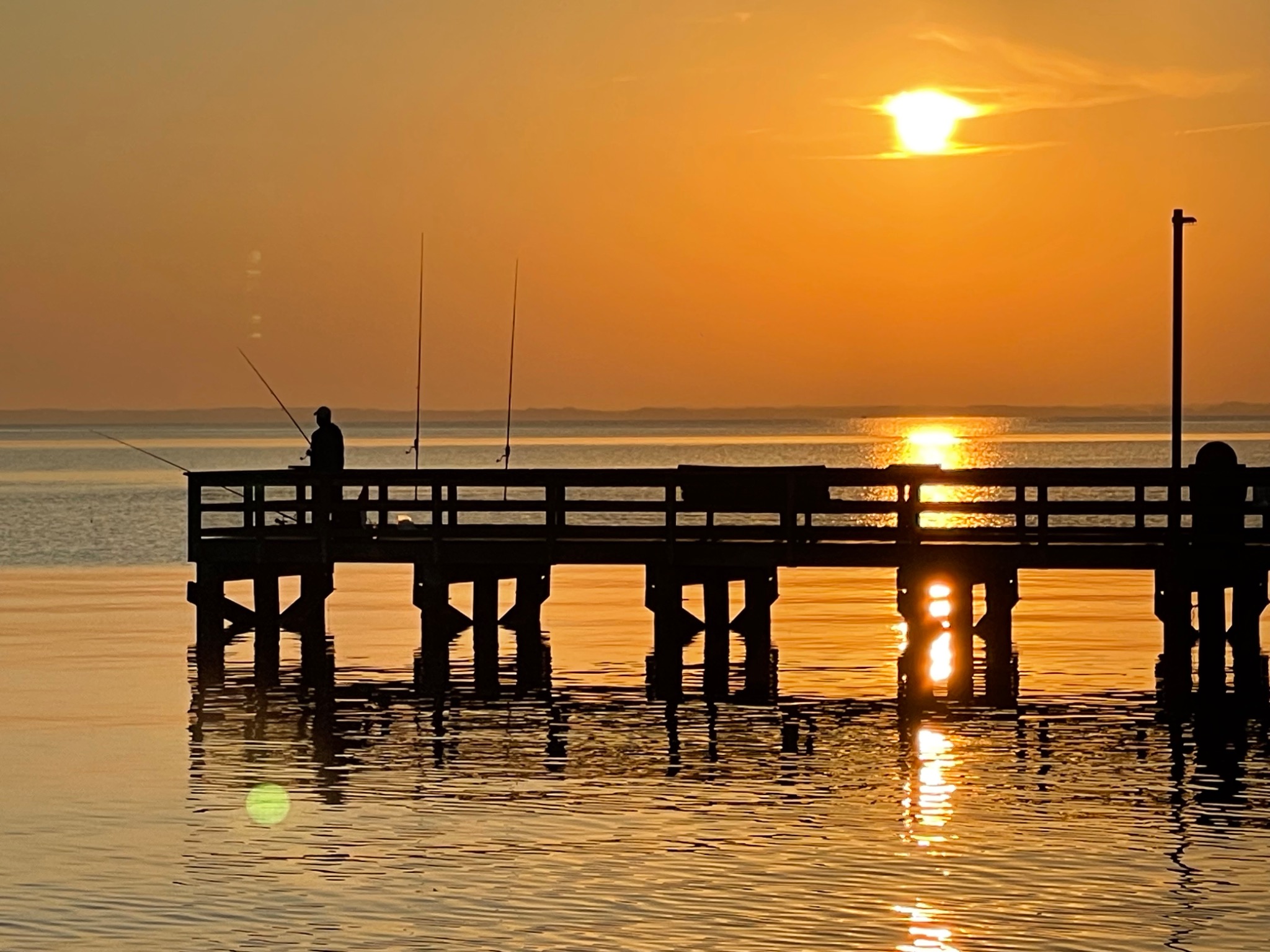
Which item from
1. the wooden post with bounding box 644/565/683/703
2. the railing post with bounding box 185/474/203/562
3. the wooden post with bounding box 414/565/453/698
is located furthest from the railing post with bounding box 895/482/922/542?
the railing post with bounding box 185/474/203/562

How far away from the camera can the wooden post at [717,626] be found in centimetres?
3014

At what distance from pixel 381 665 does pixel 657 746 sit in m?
9.01

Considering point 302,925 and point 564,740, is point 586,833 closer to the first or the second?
point 302,925

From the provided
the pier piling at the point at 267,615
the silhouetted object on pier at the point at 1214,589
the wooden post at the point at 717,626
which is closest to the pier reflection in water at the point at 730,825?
the silhouetted object on pier at the point at 1214,589

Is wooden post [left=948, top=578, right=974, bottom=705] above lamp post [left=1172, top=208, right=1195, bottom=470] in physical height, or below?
below

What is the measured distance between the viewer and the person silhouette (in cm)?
3231

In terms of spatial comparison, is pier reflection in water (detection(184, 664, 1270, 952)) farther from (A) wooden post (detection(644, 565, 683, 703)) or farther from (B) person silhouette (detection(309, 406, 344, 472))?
(B) person silhouette (detection(309, 406, 344, 472))

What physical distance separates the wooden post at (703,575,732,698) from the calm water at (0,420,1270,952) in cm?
85

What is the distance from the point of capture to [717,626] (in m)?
31.5

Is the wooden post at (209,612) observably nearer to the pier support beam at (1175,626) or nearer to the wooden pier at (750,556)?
the wooden pier at (750,556)

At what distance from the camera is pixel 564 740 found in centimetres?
2308

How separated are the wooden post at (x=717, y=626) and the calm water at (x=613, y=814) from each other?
2.77 ft

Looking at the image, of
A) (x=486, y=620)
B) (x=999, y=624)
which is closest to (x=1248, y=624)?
(x=999, y=624)

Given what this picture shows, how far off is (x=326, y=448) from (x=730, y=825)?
1532 cm
